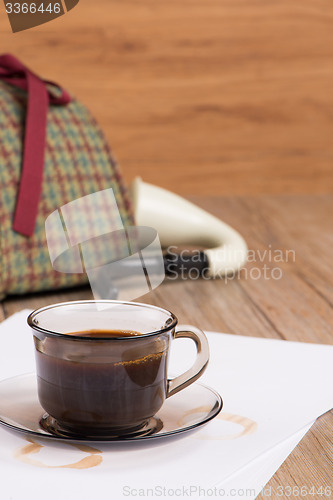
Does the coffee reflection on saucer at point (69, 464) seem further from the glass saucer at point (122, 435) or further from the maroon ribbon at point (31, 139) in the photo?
the maroon ribbon at point (31, 139)

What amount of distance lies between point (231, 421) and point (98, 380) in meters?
0.10

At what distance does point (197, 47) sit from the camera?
1368mm

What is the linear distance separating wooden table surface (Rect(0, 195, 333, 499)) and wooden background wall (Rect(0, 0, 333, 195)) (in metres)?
0.32

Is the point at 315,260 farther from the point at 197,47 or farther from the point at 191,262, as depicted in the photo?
the point at 197,47

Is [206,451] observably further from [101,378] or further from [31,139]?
[31,139]

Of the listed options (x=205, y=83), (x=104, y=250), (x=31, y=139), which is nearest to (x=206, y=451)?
(x=104, y=250)

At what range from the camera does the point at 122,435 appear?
0.39 metres

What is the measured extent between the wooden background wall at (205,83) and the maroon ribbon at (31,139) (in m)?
0.53

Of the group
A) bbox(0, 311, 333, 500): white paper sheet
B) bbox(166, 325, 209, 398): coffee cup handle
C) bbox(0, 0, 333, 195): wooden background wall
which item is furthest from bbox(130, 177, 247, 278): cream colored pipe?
bbox(0, 0, 333, 195): wooden background wall

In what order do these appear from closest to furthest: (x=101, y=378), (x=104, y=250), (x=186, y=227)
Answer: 1. (x=101, y=378)
2. (x=104, y=250)
3. (x=186, y=227)

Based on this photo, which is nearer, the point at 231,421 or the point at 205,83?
the point at 231,421

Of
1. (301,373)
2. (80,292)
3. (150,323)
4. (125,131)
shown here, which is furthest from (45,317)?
(125,131)

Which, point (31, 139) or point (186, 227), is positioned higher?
point (31, 139)

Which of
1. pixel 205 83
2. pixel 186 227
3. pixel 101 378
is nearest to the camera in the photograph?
pixel 101 378
